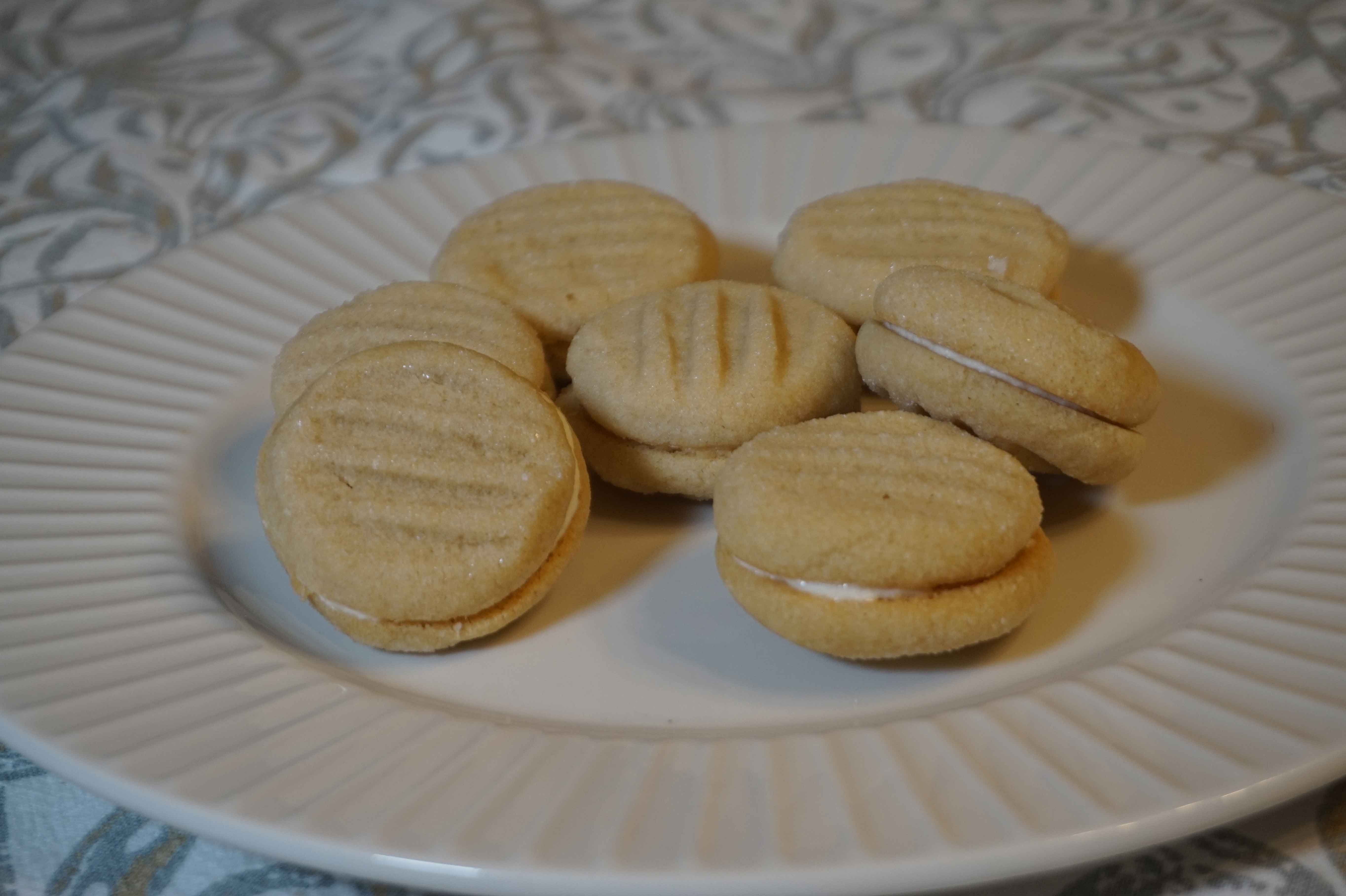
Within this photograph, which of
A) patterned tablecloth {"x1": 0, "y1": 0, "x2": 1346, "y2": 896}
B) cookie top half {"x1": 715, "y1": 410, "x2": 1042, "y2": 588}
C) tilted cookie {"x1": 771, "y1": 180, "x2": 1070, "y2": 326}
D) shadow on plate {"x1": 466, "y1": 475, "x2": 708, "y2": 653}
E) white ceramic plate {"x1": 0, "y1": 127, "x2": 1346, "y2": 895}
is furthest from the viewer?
patterned tablecloth {"x1": 0, "y1": 0, "x2": 1346, "y2": 896}

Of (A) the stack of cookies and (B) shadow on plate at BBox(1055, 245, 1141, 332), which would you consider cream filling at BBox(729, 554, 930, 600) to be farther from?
(B) shadow on plate at BBox(1055, 245, 1141, 332)

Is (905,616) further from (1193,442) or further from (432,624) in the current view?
(1193,442)

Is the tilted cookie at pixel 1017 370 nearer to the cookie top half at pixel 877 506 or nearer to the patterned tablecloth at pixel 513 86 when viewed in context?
the cookie top half at pixel 877 506

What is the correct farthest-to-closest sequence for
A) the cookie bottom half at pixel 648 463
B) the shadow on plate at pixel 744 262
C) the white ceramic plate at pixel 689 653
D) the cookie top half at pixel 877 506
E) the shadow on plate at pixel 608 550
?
the shadow on plate at pixel 744 262 → the cookie bottom half at pixel 648 463 → the shadow on plate at pixel 608 550 → the cookie top half at pixel 877 506 → the white ceramic plate at pixel 689 653

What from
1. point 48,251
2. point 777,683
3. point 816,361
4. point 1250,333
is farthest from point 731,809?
point 48,251

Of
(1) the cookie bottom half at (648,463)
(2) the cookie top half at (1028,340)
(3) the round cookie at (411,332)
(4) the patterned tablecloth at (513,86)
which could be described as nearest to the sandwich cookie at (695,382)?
(1) the cookie bottom half at (648,463)

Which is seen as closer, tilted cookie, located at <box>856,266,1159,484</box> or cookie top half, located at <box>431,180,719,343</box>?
tilted cookie, located at <box>856,266,1159,484</box>

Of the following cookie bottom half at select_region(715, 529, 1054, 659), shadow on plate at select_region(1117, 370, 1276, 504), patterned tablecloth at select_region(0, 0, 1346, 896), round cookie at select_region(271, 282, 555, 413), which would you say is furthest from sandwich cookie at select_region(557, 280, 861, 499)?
patterned tablecloth at select_region(0, 0, 1346, 896)
